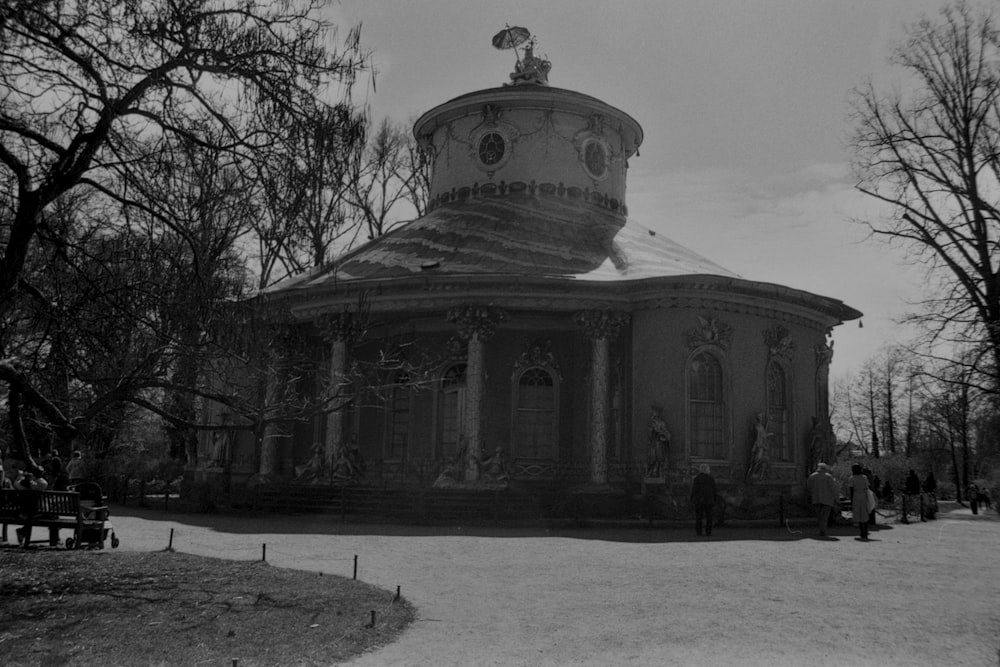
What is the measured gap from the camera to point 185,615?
25.0 ft

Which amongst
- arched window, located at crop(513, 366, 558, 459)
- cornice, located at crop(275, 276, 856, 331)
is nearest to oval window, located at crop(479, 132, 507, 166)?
cornice, located at crop(275, 276, 856, 331)

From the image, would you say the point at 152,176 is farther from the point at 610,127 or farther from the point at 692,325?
the point at 610,127

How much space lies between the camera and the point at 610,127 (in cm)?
2739

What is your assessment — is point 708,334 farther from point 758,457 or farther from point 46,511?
point 46,511

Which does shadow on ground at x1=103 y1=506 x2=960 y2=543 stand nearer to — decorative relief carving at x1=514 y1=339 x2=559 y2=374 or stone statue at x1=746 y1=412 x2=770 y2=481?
stone statue at x1=746 y1=412 x2=770 y2=481

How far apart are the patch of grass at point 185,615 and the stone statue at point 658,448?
10804mm

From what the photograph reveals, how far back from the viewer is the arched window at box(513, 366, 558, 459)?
21609 millimetres

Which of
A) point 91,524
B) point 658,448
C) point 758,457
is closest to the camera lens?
point 91,524

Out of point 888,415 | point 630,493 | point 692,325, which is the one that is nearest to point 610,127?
point 692,325

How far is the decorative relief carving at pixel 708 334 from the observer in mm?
20469

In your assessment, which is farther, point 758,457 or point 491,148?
point 491,148

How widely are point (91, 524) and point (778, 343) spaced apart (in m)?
15.6

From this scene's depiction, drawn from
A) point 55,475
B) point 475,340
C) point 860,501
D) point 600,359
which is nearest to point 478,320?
point 475,340

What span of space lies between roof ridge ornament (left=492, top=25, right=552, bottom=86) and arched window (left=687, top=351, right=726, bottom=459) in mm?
10963
